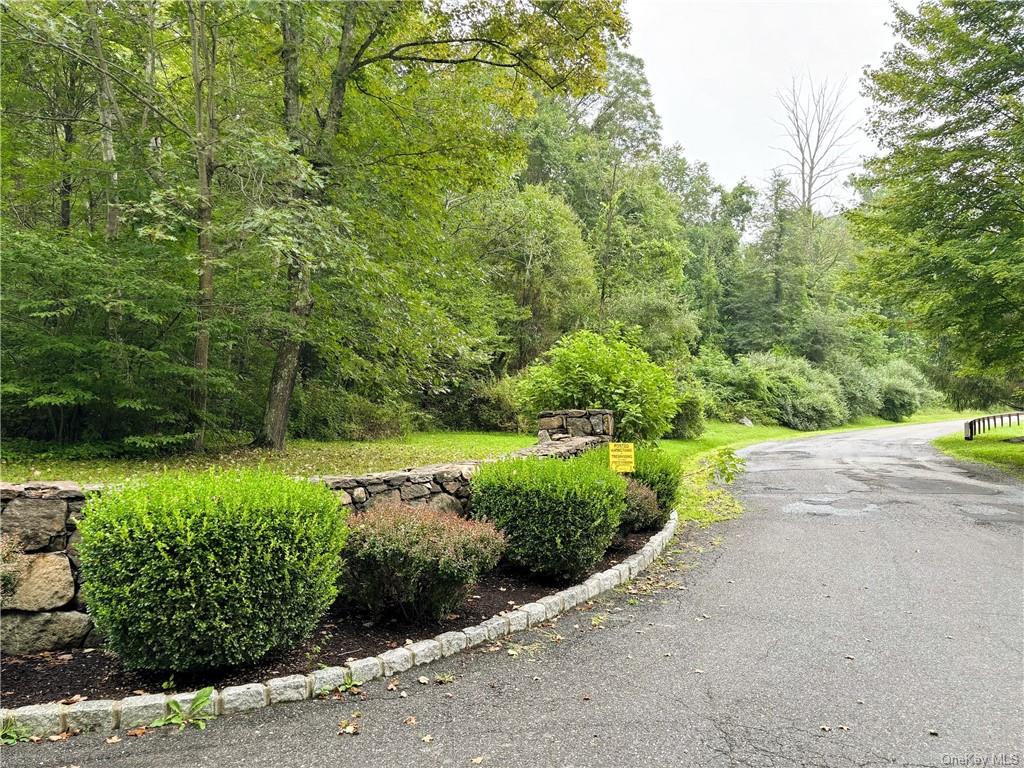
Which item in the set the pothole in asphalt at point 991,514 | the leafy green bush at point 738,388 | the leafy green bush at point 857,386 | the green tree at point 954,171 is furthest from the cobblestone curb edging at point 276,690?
the leafy green bush at point 857,386

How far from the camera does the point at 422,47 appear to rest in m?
11.3

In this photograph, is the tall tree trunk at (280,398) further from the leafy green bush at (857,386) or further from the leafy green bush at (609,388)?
the leafy green bush at (857,386)

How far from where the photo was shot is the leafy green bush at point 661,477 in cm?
746

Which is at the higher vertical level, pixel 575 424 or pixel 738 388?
pixel 738 388

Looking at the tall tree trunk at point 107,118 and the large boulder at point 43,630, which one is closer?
the large boulder at point 43,630

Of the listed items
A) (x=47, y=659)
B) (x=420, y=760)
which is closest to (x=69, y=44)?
(x=47, y=659)

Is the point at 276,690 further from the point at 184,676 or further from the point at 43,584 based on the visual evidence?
the point at 43,584

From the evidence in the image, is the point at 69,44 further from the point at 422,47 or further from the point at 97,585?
the point at 97,585

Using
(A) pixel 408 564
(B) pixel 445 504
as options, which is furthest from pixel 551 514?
(A) pixel 408 564

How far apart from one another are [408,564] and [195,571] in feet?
4.30

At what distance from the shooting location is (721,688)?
3449mm

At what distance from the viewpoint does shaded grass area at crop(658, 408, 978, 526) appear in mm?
8809

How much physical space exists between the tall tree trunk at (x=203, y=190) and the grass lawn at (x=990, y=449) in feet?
52.2

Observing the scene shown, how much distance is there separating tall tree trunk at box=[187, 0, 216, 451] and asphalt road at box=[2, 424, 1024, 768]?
6.88m
